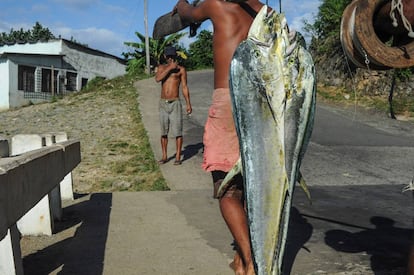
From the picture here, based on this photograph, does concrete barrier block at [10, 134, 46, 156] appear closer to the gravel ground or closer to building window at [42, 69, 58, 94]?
the gravel ground

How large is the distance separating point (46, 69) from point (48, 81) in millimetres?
807

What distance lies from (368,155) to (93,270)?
299 inches

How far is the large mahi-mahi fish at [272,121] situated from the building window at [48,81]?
28.3 metres

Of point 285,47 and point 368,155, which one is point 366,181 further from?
point 285,47

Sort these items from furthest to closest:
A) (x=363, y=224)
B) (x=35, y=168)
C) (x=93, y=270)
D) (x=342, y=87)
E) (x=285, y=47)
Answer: (x=342, y=87), (x=363, y=224), (x=93, y=270), (x=35, y=168), (x=285, y=47)

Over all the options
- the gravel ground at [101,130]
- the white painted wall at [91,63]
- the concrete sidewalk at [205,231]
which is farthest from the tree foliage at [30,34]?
the concrete sidewalk at [205,231]

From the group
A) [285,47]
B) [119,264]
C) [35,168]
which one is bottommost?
[119,264]

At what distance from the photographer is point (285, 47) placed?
2.01 m

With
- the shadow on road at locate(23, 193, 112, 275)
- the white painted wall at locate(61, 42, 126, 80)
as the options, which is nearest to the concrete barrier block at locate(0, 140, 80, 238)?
the shadow on road at locate(23, 193, 112, 275)

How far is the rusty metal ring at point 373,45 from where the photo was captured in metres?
2.22

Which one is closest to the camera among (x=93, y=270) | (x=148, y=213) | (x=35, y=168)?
(x=35, y=168)

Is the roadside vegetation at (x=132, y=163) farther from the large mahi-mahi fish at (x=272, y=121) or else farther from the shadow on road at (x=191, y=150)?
the large mahi-mahi fish at (x=272, y=121)

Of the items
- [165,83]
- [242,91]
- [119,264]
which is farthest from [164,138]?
[242,91]

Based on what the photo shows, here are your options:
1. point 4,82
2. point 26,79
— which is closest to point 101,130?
point 4,82
